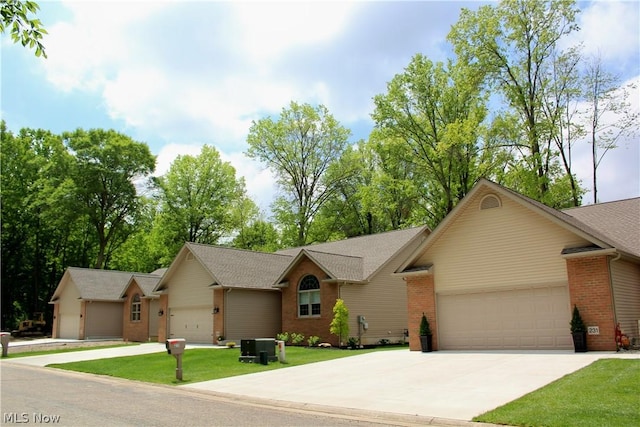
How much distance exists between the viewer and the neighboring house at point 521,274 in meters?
17.1

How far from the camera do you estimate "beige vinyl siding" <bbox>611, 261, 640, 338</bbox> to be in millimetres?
17188

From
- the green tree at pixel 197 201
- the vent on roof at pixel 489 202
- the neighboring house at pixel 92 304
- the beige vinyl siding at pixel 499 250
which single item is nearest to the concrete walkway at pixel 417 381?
the beige vinyl siding at pixel 499 250

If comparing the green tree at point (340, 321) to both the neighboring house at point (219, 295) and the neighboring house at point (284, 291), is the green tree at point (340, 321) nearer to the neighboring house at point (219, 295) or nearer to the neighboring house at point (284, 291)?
the neighboring house at point (284, 291)

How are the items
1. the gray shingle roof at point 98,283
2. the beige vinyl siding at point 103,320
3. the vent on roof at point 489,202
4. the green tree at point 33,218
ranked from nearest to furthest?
the vent on roof at point 489,202 < the beige vinyl siding at point 103,320 < the gray shingle roof at point 98,283 < the green tree at point 33,218

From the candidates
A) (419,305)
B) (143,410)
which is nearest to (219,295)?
(419,305)

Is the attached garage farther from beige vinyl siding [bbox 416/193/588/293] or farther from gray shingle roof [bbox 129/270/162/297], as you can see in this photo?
beige vinyl siding [bbox 416/193/588/293]

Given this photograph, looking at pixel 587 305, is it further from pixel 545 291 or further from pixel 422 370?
pixel 422 370

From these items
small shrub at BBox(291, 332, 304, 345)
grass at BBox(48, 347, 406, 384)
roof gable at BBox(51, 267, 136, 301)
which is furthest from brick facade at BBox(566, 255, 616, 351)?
roof gable at BBox(51, 267, 136, 301)

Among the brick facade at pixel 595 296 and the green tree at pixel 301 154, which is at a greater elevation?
the green tree at pixel 301 154

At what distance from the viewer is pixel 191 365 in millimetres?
19953

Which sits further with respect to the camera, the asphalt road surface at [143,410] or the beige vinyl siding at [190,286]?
the beige vinyl siding at [190,286]

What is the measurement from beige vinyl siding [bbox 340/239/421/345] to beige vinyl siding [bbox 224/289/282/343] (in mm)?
6159

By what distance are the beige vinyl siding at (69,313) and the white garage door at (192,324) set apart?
1331 cm

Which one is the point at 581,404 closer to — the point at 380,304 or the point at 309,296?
the point at 380,304
